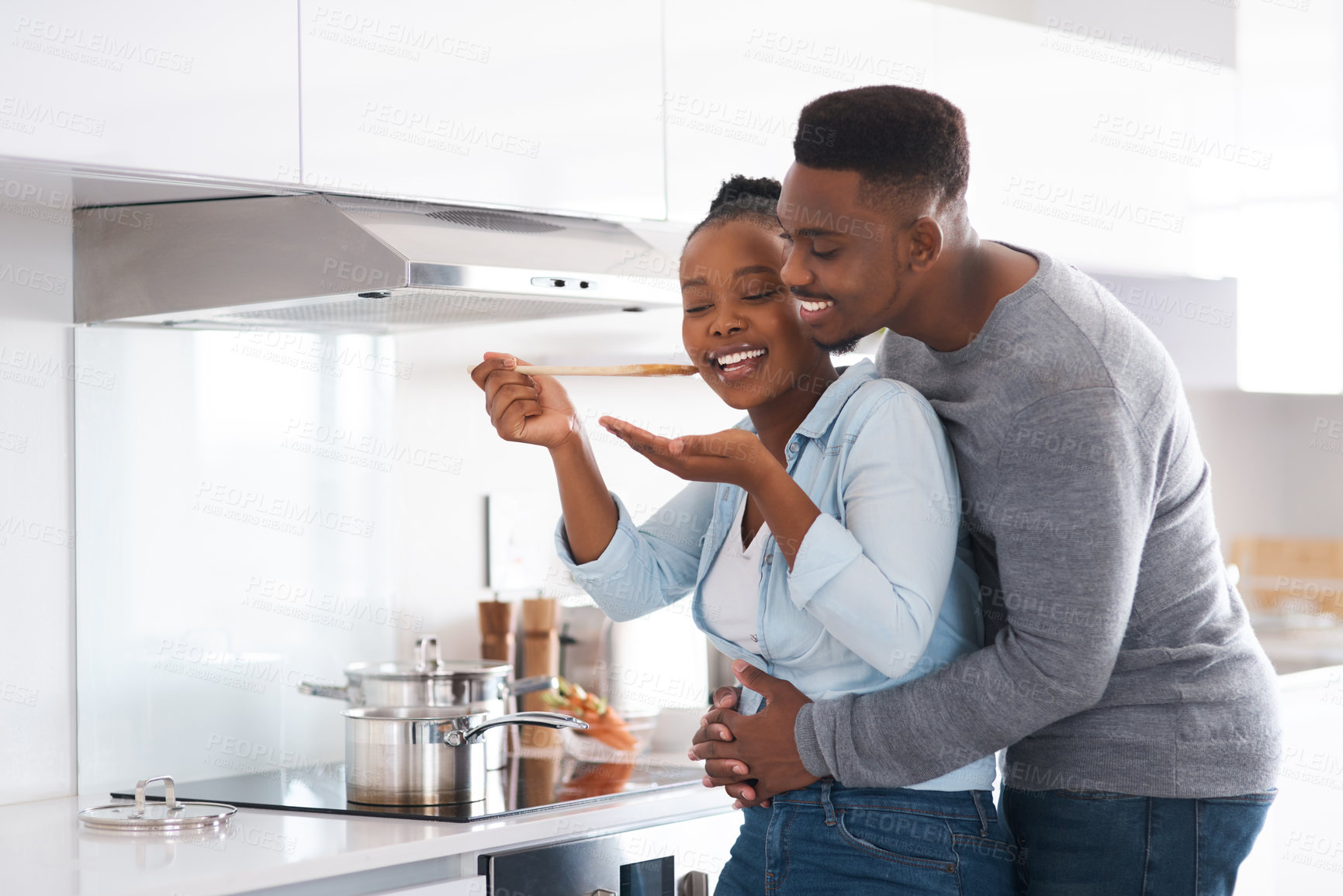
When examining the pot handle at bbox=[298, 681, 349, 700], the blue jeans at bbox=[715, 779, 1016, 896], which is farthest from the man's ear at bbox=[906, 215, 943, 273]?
the pot handle at bbox=[298, 681, 349, 700]

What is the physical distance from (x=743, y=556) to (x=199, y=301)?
0.77 metres

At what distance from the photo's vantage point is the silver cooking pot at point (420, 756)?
1.60 meters

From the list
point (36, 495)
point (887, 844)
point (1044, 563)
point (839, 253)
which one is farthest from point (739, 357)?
point (36, 495)

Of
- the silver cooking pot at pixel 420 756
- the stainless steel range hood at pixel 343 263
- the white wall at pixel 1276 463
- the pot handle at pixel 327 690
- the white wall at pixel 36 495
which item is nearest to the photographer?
the stainless steel range hood at pixel 343 263

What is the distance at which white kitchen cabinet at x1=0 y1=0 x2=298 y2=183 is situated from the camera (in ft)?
4.42

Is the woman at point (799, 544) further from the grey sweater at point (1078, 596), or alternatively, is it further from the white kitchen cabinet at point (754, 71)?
the white kitchen cabinet at point (754, 71)

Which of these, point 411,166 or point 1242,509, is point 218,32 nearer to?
point 411,166

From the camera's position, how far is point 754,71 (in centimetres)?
195

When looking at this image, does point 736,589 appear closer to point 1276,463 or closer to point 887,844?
point 887,844

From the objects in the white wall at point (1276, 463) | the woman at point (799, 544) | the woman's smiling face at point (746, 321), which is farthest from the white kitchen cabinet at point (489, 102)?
the white wall at point (1276, 463)

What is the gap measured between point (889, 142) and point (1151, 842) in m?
0.64

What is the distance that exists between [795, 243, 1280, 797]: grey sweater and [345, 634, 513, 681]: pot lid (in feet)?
2.50

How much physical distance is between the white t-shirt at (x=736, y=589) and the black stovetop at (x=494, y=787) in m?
0.43

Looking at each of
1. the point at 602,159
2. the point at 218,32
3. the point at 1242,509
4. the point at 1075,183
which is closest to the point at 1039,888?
the point at 602,159
